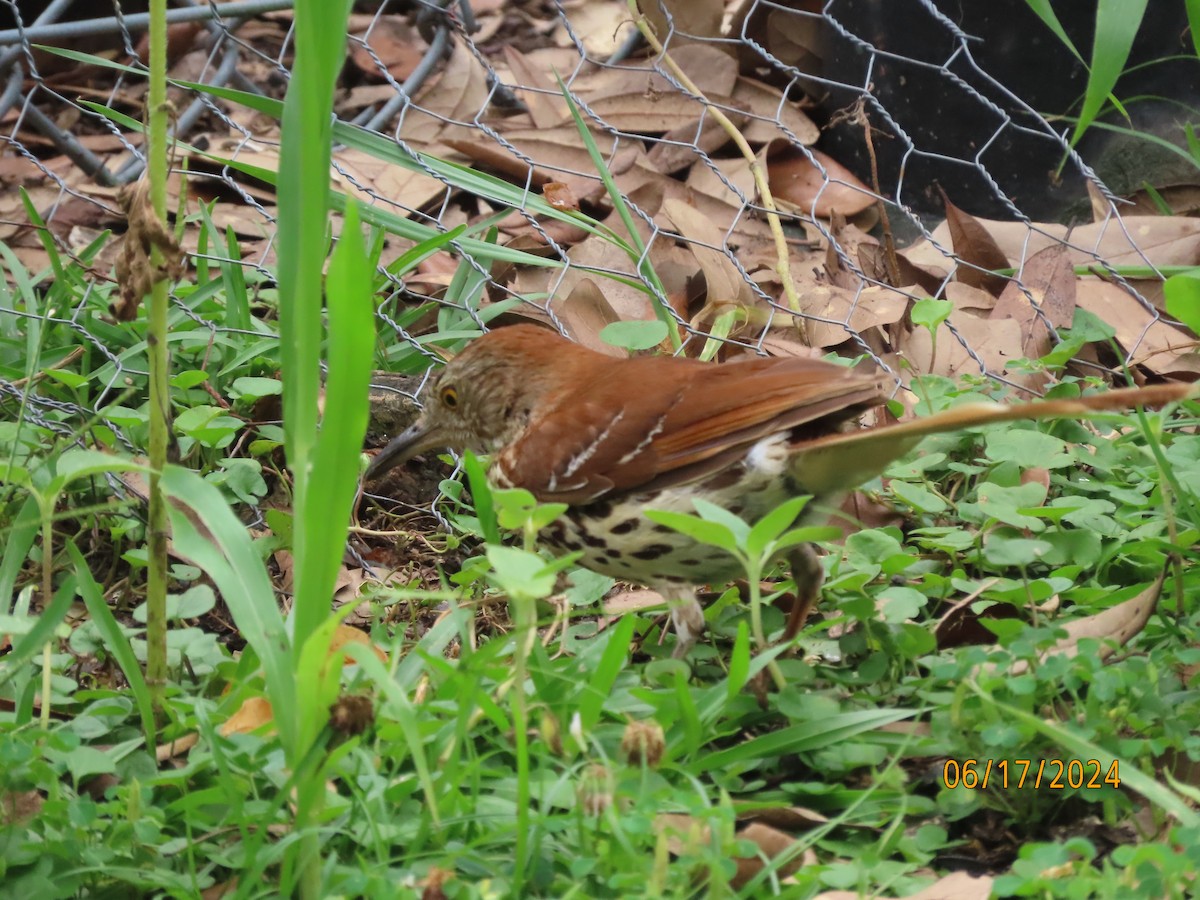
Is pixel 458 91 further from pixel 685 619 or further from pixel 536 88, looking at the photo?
pixel 685 619

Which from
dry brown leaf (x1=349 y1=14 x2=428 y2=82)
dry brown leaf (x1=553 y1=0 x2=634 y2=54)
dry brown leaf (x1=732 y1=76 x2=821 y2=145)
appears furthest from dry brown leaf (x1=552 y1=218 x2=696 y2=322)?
dry brown leaf (x1=349 y1=14 x2=428 y2=82)

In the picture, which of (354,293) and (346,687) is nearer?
(354,293)

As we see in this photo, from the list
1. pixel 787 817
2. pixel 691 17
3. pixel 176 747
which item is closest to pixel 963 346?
pixel 691 17

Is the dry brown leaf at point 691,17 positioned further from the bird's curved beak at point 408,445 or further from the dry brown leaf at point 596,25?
the bird's curved beak at point 408,445

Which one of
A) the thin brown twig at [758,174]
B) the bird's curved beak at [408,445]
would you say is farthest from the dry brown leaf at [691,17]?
the bird's curved beak at [408,445]

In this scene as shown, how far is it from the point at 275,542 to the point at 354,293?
63.4 inches

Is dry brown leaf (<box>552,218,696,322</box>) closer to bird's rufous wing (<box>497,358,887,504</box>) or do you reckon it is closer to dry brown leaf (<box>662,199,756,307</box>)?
dry brown leaf (<box>662,199,756,307</box>)

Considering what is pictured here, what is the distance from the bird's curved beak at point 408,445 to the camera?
→ 372 cm

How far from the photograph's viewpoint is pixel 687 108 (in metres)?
5.40

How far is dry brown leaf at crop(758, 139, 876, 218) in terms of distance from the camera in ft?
16.8

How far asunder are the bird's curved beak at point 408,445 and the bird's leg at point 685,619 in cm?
104

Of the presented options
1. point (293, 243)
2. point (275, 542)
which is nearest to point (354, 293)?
point (293, 243)

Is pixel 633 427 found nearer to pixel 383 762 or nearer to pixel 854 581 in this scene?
pixel 854 581

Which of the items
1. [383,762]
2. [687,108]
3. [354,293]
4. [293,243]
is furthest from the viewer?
[687,108]
